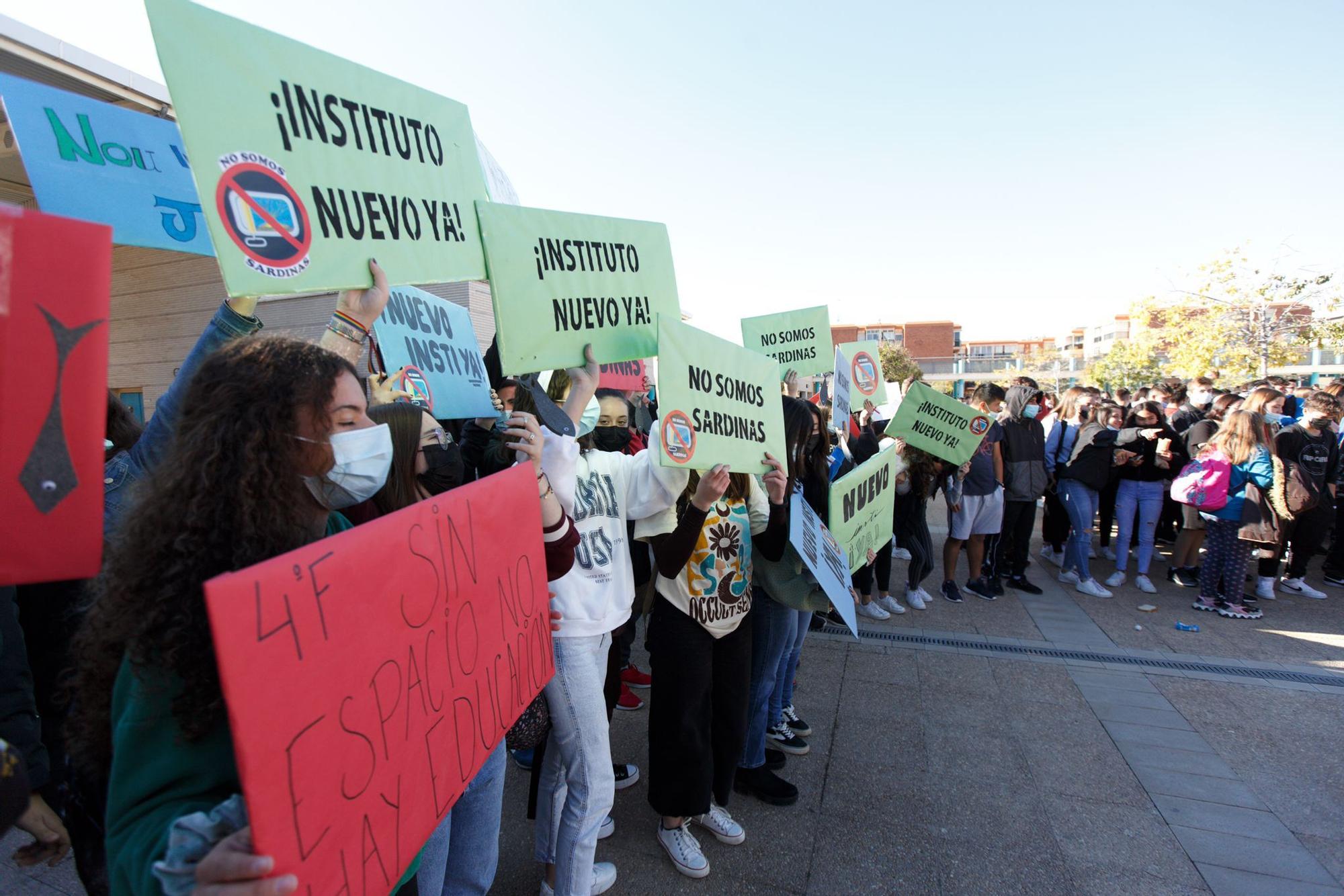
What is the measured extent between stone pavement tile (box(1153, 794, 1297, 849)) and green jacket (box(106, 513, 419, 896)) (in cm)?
371

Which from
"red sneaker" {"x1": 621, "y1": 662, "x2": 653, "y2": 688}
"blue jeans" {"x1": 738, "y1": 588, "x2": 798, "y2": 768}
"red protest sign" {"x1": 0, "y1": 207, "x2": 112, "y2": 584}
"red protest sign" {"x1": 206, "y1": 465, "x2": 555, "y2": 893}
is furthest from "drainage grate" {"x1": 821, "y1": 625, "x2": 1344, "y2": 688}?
"red protest sign" {"x1": 0, "y1": 207, "x2": 112, "y2": 584}

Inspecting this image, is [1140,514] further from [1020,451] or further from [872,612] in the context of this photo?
[872,612]

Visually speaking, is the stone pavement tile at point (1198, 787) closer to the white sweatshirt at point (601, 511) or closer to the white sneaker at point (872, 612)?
the white sneaker at point (872, 612)

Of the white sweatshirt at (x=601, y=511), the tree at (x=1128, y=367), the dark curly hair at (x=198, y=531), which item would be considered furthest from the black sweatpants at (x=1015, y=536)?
the tree at (x=1128, y=367)

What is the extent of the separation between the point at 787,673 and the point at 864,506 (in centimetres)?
104

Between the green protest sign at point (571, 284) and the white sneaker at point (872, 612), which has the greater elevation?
the green protest sign at point (571, 284)

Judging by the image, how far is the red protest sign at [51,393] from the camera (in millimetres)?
929

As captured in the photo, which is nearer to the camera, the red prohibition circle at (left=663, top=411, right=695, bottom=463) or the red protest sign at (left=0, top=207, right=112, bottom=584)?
the red protest sign at (left=0, top=207, right=112, bottom=584)

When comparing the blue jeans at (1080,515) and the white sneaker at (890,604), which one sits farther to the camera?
the blue jeans at (1080,515)

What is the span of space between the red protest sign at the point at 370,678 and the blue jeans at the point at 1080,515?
6636mm

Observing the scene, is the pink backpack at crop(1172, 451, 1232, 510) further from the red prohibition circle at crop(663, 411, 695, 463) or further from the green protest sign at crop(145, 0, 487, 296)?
the green protest sign at crop(145, 0, 487, 296)

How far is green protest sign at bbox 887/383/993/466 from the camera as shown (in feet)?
16.3

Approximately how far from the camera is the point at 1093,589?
6398 millimetres

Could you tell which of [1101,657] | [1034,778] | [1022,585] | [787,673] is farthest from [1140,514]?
[787,673]
